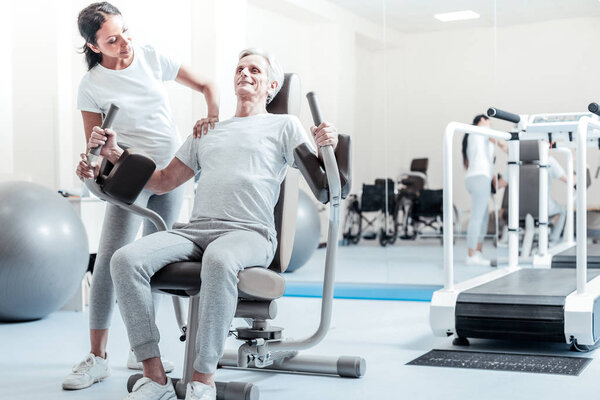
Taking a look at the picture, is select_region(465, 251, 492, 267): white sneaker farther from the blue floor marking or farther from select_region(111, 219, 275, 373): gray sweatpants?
select_region(111, 219, 275, 373): gray sweatpants

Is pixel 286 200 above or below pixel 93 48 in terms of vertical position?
below

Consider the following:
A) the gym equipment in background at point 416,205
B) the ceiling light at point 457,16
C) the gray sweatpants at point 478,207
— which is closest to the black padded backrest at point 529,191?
the gray sweatpants at point 478,207

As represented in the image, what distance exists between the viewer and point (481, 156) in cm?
535

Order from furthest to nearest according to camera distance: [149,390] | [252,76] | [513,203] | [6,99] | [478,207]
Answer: [6,99] → [478,207] → [513,203] → [252,76] → [149,390]

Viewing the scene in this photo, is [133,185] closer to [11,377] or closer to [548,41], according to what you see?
[11,377]

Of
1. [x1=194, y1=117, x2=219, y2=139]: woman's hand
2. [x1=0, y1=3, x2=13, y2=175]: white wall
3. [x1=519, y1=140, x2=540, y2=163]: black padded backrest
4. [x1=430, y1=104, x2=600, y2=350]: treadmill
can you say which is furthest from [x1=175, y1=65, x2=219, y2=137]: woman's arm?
[x1=0, y1=3, x2=13, y2=175]: white wall

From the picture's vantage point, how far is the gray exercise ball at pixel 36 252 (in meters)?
3.78

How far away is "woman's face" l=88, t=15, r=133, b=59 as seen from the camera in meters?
2.58

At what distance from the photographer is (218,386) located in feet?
7.50

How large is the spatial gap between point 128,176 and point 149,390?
0.64m

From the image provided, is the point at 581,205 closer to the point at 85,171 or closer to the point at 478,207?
the point at 85,171

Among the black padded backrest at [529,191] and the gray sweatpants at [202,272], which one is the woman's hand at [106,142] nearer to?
the gray sweatpants at [202,272]

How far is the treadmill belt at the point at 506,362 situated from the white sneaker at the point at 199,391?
109cm

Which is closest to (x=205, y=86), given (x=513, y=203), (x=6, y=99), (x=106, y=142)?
(x=106, y=142)
